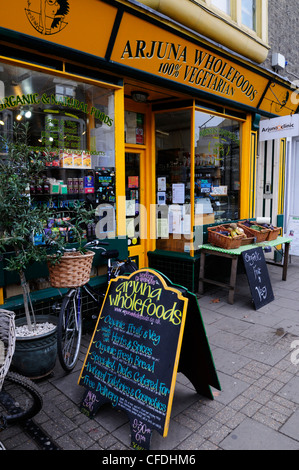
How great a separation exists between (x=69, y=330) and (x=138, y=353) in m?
1.21

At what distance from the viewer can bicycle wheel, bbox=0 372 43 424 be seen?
8.28 feet

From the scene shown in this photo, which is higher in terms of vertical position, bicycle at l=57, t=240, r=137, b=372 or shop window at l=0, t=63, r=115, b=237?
shop window at l=0, t=63, r=115, b=237

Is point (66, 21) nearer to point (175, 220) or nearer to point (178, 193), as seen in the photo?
point (178, 193)

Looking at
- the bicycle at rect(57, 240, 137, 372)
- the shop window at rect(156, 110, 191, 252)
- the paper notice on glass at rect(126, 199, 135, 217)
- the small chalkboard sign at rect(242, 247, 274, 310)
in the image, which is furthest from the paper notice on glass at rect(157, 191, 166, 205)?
the bicycle at rect(57, 240, 137, 372)

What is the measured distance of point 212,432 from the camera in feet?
8.87

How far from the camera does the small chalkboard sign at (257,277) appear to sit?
5352 mm

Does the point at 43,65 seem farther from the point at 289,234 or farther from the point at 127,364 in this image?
the point at 289,234

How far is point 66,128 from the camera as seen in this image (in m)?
4.30

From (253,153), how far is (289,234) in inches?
81.3

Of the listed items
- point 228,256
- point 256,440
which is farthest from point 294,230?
point 256,440

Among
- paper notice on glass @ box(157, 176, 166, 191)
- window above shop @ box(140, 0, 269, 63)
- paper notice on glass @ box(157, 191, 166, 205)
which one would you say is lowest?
paper notice on glass @ box(157, 191, 166, 205)

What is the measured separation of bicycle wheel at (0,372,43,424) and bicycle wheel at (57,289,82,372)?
1.60 ft

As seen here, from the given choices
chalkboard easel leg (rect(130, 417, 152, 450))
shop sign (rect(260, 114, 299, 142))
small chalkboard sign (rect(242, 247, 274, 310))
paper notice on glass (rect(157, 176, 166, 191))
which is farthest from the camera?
shop sign (rect(260, 114, 299, 142))

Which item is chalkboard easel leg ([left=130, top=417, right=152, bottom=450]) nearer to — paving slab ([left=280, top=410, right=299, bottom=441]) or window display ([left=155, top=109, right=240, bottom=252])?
paving slab ([left=280, top=410, right=299, bottom=441])
